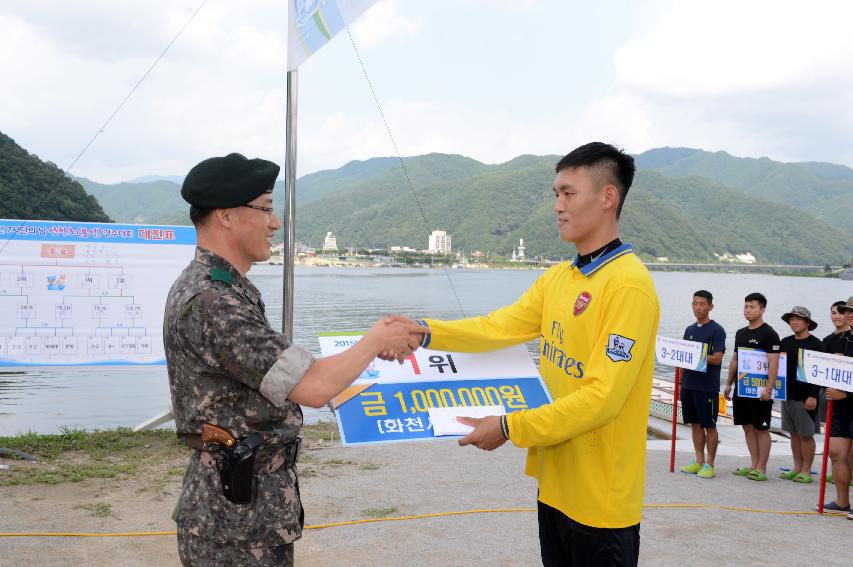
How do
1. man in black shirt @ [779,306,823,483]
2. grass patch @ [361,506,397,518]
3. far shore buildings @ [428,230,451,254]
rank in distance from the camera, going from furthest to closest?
far shore buildings @ [428,230,451,254] → man in black shirt @ [779,306,823,483] → grass patch @ [361,506,397,518]

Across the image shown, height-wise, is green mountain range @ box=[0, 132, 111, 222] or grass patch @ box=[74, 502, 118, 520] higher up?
green mountain range @ box=[0, 132, 111, 222]

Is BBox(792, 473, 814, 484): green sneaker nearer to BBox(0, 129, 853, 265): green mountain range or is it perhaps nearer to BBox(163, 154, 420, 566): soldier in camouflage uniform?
BBox(163, 154, 420, 566): soldier in camouflage uniform

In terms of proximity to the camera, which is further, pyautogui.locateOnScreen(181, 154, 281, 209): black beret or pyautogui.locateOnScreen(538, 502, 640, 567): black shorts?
pyautogui.locateOnScreen(538, 502, 640, 567): black shorts

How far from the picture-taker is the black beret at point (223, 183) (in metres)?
1.99

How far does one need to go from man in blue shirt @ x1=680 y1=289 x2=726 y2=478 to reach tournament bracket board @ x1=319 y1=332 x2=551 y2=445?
5.01 m

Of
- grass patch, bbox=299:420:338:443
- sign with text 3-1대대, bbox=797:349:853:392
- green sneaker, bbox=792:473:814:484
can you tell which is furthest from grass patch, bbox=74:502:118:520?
green sneaker, bbox=792:473:814:484

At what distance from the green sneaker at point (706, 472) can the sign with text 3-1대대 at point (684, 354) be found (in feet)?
3.31

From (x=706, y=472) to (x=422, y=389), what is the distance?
5406 mm

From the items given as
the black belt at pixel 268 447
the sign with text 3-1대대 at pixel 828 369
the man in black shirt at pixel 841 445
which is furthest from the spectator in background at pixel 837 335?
the black belt at pixel 268 447

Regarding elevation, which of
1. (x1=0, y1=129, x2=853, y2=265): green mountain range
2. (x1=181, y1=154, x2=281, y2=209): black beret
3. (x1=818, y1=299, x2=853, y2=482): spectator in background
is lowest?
(x1=818, y1=299, x2=853, y2=482): spectator in background

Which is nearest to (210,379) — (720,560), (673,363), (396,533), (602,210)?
(602,210)

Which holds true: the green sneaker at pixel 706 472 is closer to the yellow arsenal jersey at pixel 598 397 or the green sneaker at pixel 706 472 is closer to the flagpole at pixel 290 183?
the flagpole at pixel 290 183

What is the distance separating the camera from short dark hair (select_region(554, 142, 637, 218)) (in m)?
2.37

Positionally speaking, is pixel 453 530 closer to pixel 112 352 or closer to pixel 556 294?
pixel 556 294
